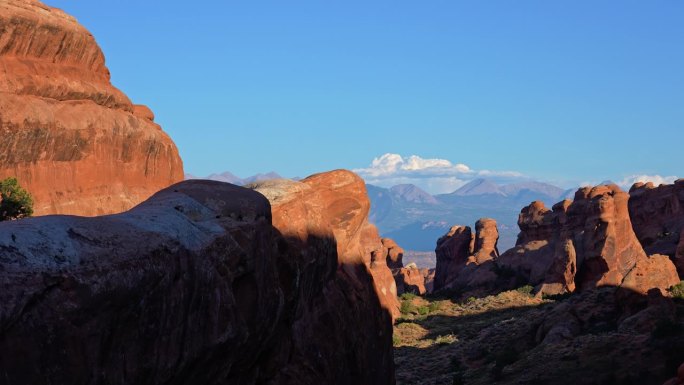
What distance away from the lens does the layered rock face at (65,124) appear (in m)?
35.8

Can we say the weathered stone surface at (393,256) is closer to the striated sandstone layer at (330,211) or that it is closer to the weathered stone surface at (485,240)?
the weathered stone surface at (485,240)

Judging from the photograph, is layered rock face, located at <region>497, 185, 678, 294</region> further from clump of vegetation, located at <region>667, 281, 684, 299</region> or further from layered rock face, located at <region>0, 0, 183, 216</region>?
layered rock face, located at <region>0, 0, 183, 216</region>

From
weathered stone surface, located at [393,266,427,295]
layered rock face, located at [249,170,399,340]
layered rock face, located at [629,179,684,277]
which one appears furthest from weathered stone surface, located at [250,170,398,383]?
weathered stone surface, located at [393,266,427,295]

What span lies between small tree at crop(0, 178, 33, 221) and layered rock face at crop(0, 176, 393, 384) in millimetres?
16046

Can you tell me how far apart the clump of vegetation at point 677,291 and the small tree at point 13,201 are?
32906 mm

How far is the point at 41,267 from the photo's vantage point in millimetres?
10258

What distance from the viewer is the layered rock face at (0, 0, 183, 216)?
35812mm

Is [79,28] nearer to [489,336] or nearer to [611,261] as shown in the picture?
[489,336]

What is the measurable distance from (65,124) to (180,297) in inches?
1080

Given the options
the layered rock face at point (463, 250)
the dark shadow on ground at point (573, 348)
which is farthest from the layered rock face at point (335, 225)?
the layered rock face at point (463, 250)

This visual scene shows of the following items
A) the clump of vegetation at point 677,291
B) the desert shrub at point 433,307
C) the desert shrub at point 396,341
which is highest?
the clump of vegetation at point 677,291

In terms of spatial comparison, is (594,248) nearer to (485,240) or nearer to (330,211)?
(485,240)

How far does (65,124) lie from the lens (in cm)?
3812

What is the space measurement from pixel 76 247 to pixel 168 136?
36968 millimetres
